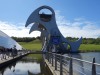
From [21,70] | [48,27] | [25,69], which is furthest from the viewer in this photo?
[48,27]

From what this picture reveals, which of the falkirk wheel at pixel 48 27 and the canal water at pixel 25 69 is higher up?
the falkirk wheel at pixel 48 27

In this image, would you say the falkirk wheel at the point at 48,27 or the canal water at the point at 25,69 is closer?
the canal water at the point at 25,69

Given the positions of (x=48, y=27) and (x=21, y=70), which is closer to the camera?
(x=21, y=70)

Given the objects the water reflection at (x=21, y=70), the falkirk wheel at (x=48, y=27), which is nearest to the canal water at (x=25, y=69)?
the water reflection at (x=21, y=70)

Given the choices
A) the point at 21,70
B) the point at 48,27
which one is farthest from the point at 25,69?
the point at 48,27

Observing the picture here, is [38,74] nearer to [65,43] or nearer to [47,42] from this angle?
[47,42]

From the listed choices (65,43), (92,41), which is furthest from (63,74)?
(92,41)

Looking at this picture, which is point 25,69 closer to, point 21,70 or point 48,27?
point 21,70

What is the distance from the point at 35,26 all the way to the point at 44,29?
325cm

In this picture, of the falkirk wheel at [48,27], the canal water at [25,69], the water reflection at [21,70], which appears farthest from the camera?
the falkirk wheel at [48,27]

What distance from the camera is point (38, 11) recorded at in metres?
85.4

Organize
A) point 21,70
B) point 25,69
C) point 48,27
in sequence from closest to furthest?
point 21,70
point 25,69
point 48,27

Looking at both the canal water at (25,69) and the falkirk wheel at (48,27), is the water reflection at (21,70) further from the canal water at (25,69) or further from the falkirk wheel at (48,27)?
the falkirk wheel at (48,27)

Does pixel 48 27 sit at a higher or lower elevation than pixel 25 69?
higher
